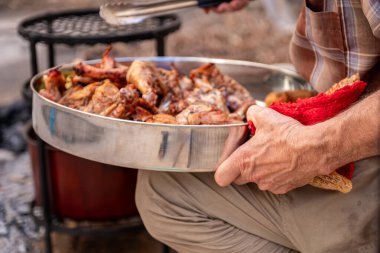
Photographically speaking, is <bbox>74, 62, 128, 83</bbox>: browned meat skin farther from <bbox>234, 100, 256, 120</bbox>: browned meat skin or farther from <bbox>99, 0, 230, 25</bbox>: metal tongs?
<bbox>234, 100, 256, 120</bbox>: browned meat skin

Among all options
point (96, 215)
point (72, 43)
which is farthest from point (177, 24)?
point (96, 215)

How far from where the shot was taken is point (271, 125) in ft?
5.98

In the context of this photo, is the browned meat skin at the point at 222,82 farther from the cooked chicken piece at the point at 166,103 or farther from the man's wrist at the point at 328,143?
the man's wrist at the point at 328,143

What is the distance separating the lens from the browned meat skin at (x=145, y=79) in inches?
84.5

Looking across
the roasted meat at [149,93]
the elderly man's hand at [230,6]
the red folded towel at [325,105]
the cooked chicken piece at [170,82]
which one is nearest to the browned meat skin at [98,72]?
the roasted meat at [149,93]

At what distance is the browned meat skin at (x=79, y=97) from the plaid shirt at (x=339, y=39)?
0.81 meters

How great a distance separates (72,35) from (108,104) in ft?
3.10

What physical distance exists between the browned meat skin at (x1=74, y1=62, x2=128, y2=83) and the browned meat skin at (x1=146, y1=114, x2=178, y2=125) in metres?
0.36

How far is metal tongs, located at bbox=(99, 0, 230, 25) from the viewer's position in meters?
2.53

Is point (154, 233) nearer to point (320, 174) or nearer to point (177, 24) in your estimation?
point (320, 174)

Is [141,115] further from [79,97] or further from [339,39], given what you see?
[339,39]

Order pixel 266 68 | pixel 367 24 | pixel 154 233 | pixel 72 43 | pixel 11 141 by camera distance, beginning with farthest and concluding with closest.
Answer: pixel 11 141
pixel 72 43
pixel 266 68
pixel 154 233
pixel 367 24

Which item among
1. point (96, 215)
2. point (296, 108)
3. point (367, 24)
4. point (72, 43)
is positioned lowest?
point (96, 215)

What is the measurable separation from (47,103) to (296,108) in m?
0.82
